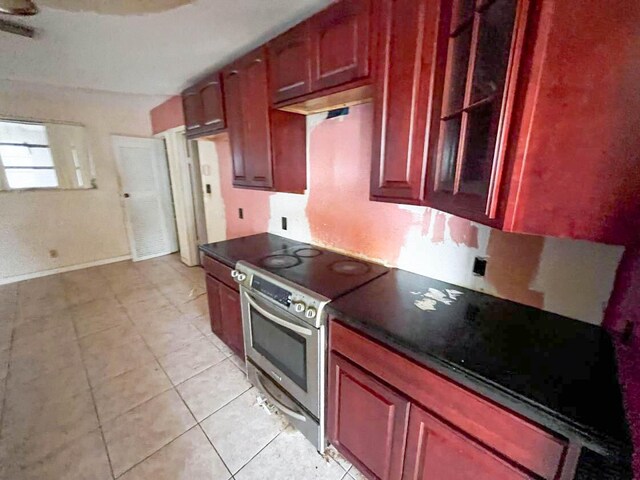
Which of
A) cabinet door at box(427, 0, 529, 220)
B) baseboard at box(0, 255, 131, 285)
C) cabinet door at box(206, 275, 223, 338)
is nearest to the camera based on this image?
cabinet door at box(427, 0, 529, 220)

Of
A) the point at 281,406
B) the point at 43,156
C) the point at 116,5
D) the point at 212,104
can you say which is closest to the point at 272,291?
the point at 281,406

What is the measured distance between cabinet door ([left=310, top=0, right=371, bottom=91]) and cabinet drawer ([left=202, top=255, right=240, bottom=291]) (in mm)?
1284

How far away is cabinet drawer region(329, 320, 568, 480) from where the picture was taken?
27.4 inches

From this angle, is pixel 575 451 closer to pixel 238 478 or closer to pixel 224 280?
pixel 238 478

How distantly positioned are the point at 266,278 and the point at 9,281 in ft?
14.1

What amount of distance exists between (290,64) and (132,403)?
236 cm

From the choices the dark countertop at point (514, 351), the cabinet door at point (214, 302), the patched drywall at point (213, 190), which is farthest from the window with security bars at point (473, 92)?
the patched drywall at point (213, 190)

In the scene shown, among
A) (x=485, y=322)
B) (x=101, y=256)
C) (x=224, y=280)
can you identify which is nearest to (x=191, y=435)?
(x=224, y=280)

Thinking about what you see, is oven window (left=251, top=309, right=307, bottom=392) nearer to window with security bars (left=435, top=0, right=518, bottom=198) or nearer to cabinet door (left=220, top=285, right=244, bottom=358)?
cabinet door (left=220, top=285, right=244, bottom=358)

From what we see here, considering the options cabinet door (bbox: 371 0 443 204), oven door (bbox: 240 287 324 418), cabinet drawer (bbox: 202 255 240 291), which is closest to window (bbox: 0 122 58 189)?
cabinet drawer (bbox: 202 255 240 291)

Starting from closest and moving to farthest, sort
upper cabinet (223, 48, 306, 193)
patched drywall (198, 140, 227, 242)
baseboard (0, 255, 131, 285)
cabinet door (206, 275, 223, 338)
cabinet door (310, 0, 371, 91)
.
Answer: cabinet door (310, 0, 371, 91), upper cabinet (223, 48, 306, 193), cabinet door (206, 275, 223, 338), patched drywall (198, 140, 227, 242), baseboard (0, 255, 131, 285)

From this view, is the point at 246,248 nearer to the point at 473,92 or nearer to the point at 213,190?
the point at 213,190

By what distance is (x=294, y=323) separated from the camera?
1.33 m

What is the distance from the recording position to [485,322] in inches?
42.1
